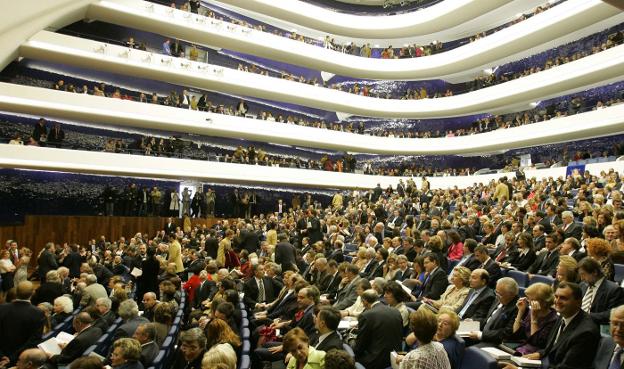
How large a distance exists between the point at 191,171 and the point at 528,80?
15133 mm

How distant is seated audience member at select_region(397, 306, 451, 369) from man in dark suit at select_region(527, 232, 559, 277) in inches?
149

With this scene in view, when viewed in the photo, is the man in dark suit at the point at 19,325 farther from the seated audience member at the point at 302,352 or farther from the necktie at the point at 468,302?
the necktie at the point at 468,302

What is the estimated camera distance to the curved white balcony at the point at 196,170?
1691cm

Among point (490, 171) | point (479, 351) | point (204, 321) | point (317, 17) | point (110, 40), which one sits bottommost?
point (204, 321)

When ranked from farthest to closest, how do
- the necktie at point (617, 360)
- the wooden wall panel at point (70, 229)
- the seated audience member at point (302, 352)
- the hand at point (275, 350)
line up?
1. the wooden wall panel at point (70, 229)
2. the hand at point (275, 350)
3. the seated audience member at point (302, 352)
4. the necktie at point (617, 360)

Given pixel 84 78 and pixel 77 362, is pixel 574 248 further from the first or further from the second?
pixel 84 78

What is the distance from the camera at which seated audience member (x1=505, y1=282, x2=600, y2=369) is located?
3.25 meters

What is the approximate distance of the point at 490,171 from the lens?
25.2 meters

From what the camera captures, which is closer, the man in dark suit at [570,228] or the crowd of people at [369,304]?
the crowd of people at [369,304]

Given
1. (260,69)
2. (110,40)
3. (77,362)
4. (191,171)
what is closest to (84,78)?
(110,40)

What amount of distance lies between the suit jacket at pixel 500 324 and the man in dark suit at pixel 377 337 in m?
0.70

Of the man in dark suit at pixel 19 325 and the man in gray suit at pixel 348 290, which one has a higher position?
→ the man in gray suit at pixel 348 290

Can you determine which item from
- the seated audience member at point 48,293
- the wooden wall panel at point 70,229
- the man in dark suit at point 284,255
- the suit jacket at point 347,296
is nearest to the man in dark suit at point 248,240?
the man in dark suit at point 284,255

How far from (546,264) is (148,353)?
471cm
